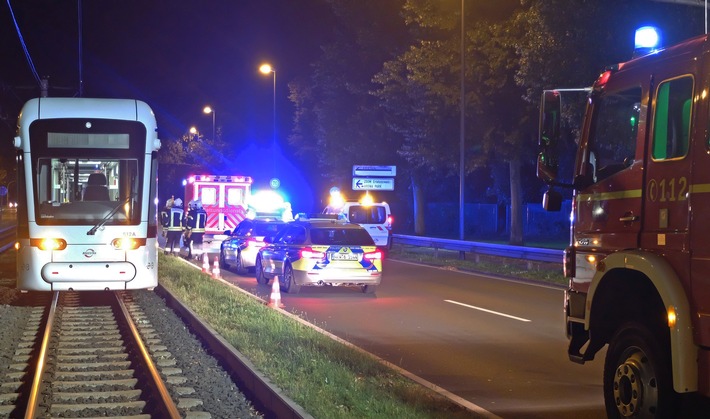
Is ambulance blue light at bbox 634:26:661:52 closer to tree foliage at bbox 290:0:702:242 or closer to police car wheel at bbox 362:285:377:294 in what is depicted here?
police car wheel at bbox 362:285:377:294

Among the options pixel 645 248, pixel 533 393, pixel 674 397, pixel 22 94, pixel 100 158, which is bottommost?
pixel 533 393

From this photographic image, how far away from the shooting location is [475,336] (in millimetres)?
13203

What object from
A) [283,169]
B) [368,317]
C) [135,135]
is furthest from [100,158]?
[283,169]

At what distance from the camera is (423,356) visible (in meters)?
11.5

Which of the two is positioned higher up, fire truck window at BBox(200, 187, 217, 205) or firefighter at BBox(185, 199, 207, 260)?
fire truck window at BBox(200, 187, 217, 205)

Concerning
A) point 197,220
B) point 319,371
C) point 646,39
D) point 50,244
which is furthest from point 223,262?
point 646,39

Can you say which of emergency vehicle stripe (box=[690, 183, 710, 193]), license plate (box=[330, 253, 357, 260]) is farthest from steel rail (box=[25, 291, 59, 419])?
license plate (box=[330, 253, 357, 260])

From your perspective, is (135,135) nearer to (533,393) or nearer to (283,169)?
(533,393)

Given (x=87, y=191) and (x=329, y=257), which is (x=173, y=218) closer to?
(x=329, y=257)

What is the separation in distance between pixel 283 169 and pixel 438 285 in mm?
43041

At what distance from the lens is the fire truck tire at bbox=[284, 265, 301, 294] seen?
18516mm

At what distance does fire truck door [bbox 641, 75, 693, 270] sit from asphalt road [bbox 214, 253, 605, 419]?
2546mm

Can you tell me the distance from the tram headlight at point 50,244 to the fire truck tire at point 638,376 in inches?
385

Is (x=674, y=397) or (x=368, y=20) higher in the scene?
(x=368, y=20)
